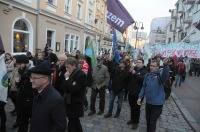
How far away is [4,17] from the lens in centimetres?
1023

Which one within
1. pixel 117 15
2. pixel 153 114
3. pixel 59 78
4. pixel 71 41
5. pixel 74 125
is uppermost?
pixel 117 15

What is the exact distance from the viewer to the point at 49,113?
7.61 feet

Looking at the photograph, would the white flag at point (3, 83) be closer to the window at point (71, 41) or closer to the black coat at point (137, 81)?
the black coat at point (137, 81)

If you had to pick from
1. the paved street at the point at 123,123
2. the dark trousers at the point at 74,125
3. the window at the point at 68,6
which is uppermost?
the window at the point at 68,6

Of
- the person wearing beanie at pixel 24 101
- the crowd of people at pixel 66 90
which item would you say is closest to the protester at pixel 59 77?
the crowd of people at pixel 66 90

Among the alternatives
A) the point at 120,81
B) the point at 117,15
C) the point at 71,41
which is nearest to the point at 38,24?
the point at 71,41

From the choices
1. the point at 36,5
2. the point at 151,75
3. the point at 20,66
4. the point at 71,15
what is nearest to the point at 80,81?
the point at 20,66

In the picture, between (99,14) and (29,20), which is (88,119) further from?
(99,14)

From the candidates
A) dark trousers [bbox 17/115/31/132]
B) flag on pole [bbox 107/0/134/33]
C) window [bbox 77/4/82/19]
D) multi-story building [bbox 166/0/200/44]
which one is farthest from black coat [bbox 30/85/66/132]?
window [bbox 77/4/82/19]

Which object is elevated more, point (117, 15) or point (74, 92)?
point (117, 15)

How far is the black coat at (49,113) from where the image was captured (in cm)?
230

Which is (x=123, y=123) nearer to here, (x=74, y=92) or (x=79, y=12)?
(x=74, y=92)

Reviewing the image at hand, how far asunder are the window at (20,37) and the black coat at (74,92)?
8998 mm

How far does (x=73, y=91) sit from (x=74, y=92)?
0.06 metres
